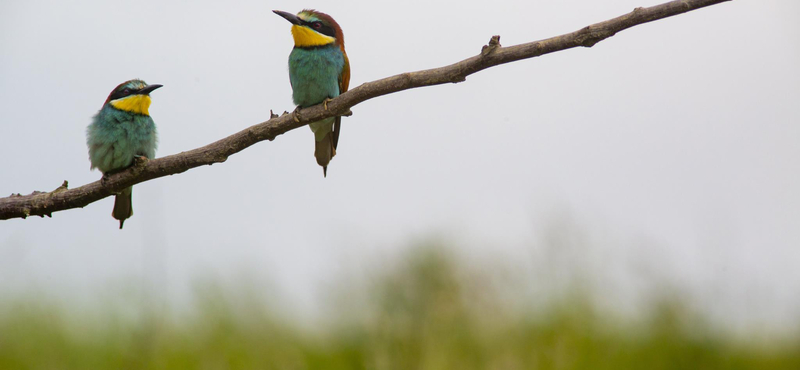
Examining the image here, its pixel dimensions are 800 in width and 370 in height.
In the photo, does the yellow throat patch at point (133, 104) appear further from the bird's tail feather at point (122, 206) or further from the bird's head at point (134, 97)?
the bird's tail feather at point (122, 206)

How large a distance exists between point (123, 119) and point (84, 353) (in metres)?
2.00

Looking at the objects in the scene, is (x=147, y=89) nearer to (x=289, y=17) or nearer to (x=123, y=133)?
(x=123, y=133)

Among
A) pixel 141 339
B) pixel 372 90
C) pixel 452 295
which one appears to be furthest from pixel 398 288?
pixel 372 90

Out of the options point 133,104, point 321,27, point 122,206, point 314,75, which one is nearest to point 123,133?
point 133,104

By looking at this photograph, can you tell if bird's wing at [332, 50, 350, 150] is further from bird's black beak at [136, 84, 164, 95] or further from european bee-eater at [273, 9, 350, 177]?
bird's black beak at [136, 84, 164, 95]

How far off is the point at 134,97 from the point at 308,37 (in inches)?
45.9

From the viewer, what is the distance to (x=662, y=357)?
4.81 metres

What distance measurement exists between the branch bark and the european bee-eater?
4.06 feet

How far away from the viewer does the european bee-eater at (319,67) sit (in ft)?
12.8

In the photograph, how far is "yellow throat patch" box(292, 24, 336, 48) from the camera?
4.10 m

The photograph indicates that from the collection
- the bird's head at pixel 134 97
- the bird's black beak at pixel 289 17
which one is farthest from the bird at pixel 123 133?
the bird's black beak at pixel 289 17

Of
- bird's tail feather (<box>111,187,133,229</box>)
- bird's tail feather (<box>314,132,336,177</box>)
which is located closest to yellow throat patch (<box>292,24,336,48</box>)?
bird's tail feather (<box>314,132,336,177</box>)

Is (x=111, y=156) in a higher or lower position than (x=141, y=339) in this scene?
higher

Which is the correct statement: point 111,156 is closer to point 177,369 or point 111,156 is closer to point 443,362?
point 177,369
